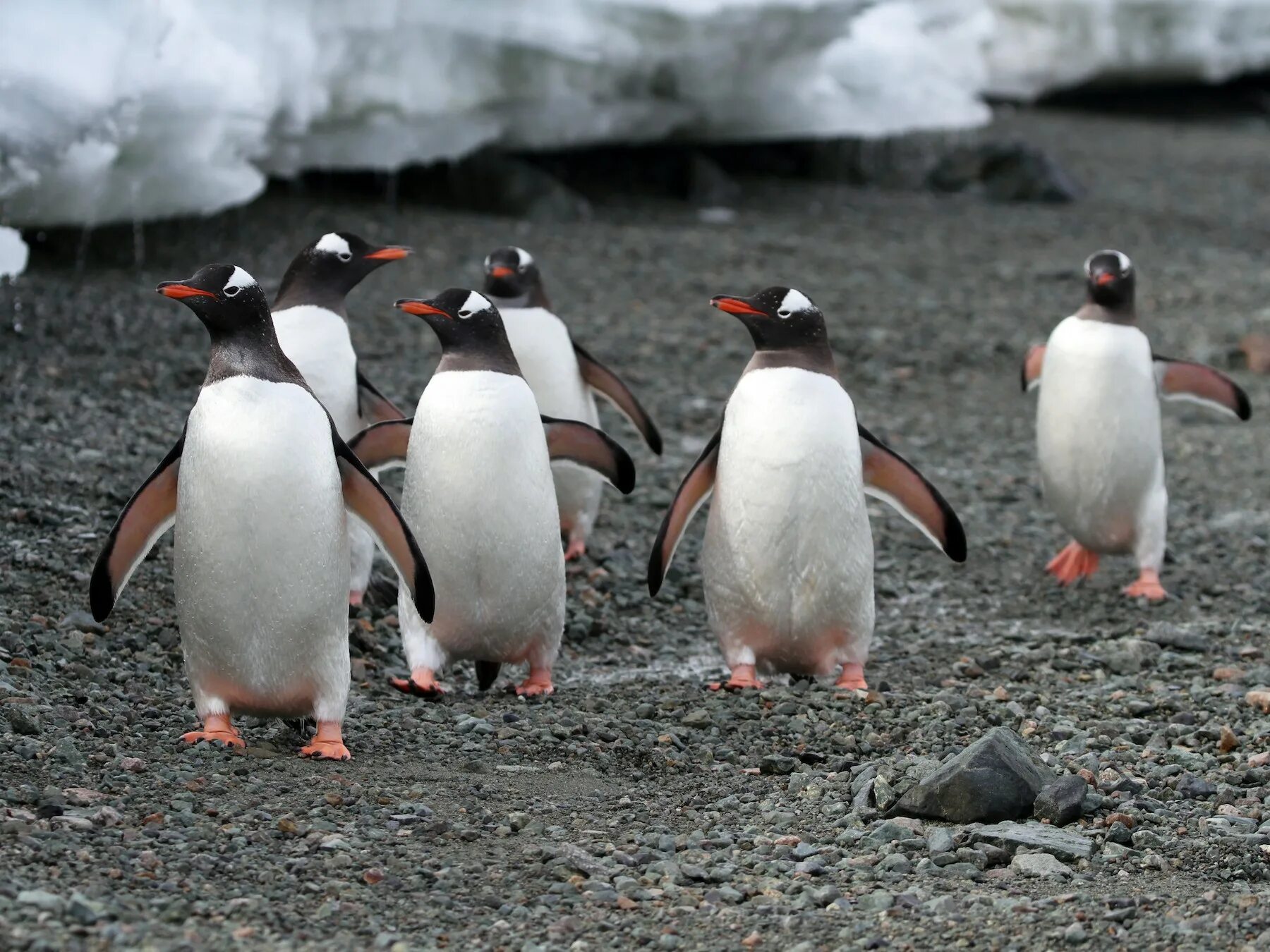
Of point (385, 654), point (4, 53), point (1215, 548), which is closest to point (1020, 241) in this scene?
point (1215, 548)

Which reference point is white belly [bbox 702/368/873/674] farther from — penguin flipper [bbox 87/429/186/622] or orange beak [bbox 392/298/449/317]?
penguin flipper [bbox 87/429/186/622]

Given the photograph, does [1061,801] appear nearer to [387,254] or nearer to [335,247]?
[387,254]

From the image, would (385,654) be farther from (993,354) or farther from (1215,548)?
(993,354)

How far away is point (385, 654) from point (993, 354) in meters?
5.15

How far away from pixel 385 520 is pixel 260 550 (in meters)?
0.31

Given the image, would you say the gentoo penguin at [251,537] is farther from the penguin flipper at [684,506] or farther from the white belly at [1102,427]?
the white belly at [1102,427]

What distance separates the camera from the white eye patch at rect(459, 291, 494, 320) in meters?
4.29

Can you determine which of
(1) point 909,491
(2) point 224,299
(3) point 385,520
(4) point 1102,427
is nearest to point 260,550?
(3) point 385,520

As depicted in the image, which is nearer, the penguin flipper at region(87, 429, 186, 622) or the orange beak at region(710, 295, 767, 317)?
the penguin flipper at region(87, 429, 186, 622)

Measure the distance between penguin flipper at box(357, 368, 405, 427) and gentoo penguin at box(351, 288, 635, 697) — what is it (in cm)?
79

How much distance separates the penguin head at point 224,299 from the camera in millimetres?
3682

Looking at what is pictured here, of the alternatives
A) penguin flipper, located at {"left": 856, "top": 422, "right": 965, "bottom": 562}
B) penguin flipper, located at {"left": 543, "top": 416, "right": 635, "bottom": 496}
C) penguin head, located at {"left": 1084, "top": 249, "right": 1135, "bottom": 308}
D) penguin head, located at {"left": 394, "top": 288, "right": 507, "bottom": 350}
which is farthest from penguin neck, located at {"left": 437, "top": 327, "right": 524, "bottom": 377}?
penguin head, located at {"left": 1084, "top": 249, "right": 1135, "bottom": 308}

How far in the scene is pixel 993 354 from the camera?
911cm

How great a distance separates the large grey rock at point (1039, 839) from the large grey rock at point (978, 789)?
2.3 inches
